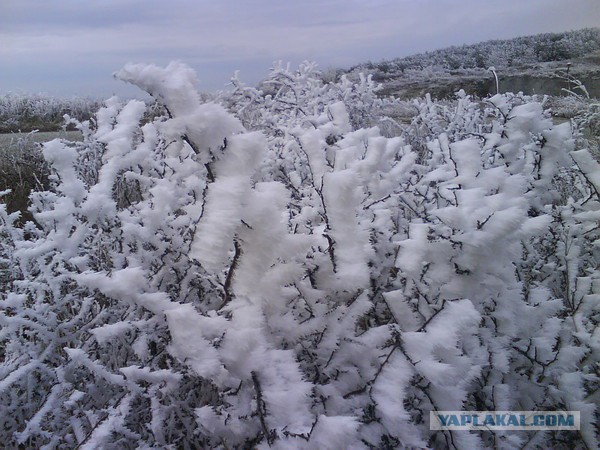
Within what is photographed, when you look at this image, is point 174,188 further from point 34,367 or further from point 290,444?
point 290,444

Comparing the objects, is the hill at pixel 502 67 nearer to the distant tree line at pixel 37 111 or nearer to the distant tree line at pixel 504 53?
the distant tree line at pixel 504 53

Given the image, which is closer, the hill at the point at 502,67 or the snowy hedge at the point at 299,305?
the snowy hedge at the point at 299,305

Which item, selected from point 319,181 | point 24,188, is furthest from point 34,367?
point 24,188

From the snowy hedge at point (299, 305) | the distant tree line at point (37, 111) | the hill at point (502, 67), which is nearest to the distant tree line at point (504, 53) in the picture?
the hill at point (502, 67)

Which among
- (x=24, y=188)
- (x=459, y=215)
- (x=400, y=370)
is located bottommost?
(x=24, y=188)

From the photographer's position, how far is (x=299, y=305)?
1.69 m

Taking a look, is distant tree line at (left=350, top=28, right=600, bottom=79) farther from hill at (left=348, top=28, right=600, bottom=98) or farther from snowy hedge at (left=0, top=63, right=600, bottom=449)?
snowy hedge at (left=0, top=63, right=600, bottom=449)

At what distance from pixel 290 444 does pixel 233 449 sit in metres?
0.34

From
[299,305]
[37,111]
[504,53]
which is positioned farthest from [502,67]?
[299,305]

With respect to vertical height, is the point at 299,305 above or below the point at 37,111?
above

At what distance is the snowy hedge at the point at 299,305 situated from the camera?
1241mm

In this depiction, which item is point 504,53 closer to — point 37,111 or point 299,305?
point 37,111

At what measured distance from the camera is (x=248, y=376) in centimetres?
129

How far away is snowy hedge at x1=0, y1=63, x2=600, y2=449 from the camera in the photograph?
1.24 metres
